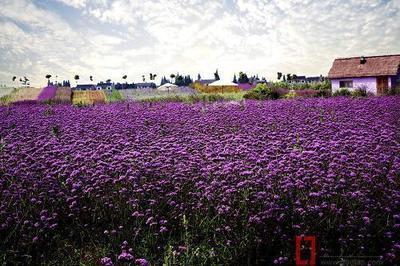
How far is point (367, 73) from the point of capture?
32.6 m

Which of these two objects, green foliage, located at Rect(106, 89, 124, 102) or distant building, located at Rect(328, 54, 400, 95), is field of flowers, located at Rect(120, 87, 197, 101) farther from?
distant building, located at Rect(328, 54, 400, 95)

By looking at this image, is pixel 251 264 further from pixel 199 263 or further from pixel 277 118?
pixel 277 118

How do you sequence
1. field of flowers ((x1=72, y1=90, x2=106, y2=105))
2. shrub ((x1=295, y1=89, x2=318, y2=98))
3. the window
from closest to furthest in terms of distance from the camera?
field of flowers ((x1=72, y1=90, x2=106, y2=105)), shrub ((x1=295, y1=89, x2=318, y2=98)), the window

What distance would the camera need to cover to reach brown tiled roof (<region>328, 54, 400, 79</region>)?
31.7m

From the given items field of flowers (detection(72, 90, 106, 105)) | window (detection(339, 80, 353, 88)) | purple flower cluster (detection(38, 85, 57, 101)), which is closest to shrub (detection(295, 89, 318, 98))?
window (detection(339, 80, 353, 88))

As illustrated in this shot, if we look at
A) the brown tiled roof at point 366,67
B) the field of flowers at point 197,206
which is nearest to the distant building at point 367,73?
the brown tiled roof at point 366,67

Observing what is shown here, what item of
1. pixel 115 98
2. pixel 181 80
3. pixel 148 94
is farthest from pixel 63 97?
pixel 181 80

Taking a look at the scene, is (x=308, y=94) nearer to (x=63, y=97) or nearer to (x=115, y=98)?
(x=115, y=98)

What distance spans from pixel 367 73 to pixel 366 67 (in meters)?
1.12

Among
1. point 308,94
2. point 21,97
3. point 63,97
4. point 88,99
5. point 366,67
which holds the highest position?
point 366,67

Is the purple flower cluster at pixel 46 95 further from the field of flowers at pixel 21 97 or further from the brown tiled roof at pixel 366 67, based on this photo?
the brown tiled roof at pixel 366 67

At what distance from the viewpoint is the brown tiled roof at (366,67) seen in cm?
3167

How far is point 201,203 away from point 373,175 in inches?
84.7

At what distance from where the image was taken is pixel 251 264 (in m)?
3.40
